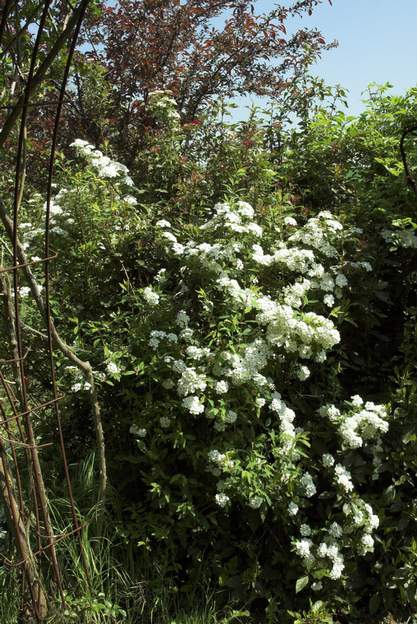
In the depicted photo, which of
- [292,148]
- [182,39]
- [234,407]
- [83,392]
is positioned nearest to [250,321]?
[234,407]

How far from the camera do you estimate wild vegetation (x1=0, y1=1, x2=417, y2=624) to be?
293 cm

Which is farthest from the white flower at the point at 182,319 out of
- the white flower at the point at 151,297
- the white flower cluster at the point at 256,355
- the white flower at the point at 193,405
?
the white flower at the point at 193,405

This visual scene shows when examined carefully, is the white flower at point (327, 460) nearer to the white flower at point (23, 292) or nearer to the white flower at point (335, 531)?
the white flower at point (335, 531)

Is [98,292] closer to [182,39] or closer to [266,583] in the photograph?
[266,583]

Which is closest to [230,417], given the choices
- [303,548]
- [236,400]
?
[236,400]

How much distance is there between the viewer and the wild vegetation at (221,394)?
293 centimetres

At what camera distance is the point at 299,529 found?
3131 millimetres

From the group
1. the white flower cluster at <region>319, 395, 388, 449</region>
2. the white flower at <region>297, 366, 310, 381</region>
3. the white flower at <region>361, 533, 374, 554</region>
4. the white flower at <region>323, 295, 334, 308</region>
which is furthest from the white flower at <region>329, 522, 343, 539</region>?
the white flower at <region>323, 295, 334, 308</region>

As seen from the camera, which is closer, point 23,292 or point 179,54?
point 23,292

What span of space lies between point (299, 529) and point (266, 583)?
0.95 feet

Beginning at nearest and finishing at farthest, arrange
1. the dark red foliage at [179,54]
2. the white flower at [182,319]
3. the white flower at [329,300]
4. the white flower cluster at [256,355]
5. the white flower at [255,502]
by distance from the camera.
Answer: the white flower at [255,502], the white flower cluster at [256,355], the white flower at [182,319], the white flower at [329,300], the dark red foliage at [179,54]

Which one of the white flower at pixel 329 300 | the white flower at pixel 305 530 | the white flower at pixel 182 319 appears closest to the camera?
the white flower at pixel 305 530

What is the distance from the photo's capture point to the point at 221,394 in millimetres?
3018

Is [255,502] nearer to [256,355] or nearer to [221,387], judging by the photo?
[221,387]
